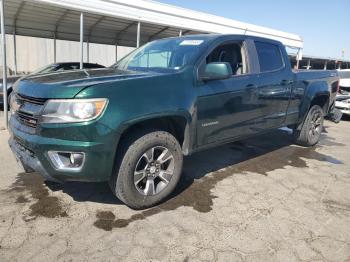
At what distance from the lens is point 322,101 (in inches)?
256

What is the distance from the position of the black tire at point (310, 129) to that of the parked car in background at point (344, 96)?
14.9 feet

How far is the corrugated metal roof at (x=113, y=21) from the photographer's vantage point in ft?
29.4

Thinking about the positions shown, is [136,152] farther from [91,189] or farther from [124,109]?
[91,189]

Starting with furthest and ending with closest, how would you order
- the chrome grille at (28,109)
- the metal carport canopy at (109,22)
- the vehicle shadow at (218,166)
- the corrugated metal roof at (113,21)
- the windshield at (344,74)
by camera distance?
the windshield at (344,74), the corrugated metal roof at (113,21), the metal carport canopy at (109,22), the vehicle shadow at (218,166), the chrome grille at (28,109)

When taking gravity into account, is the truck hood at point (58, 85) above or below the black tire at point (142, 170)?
above

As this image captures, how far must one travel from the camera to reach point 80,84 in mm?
3037

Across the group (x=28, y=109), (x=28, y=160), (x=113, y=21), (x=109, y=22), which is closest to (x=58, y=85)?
(x=28, y=109)

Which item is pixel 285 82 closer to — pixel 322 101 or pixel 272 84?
pixel 272 84

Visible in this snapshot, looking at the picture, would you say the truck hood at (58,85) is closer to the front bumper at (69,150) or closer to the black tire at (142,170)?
the front bumper at (69,150)

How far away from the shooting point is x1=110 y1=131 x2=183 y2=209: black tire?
3.22 metres

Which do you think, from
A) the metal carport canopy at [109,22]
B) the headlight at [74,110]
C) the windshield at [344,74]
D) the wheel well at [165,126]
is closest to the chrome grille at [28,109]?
the headlight at [74,110]

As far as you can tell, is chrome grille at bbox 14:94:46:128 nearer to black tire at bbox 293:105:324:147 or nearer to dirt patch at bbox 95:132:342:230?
dirt patch at bbox 95:132:342:230

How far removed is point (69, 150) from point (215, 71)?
5.99 ft

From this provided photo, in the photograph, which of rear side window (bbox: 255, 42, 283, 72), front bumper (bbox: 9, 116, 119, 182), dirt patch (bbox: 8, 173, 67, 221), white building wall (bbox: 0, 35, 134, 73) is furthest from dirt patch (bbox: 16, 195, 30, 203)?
white building wall (bbox: 0, 35, 134, 73)
